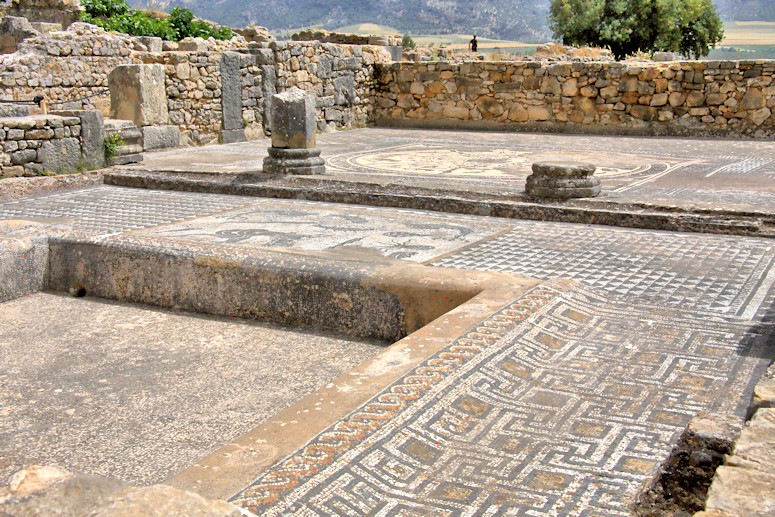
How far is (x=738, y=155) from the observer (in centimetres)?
945

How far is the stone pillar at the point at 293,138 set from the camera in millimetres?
7625

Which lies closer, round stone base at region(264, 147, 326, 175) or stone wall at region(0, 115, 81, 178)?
stone wall at region(0, 115, 81, 178)

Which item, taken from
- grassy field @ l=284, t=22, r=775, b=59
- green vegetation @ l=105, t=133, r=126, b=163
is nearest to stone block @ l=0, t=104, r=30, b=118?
green vegetation @ l=105, t=133, r=126, b=163

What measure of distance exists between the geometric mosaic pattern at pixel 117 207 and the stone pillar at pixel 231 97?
12.2 ft

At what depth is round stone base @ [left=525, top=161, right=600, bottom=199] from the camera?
6199mm

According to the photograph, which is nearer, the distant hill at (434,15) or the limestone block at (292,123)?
the limestone block at (292,123)

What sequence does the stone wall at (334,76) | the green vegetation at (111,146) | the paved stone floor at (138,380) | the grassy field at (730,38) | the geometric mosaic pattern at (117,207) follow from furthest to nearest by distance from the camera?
the grassy field at (730,38) < the stone wall at (334,76) < the green vegetation at (111,146) < the geometric mosaic pattern at (117,207) < the paved stone floor at (138,380)

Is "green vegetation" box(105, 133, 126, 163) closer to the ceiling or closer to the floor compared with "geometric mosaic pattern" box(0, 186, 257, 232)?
closer to the ceiling

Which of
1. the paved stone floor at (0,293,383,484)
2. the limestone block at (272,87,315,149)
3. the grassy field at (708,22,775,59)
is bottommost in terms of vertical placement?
the paved stone floor at (0,293,383,484)

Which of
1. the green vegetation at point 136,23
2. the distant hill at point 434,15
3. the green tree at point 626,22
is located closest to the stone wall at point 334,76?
the green vegetation at point 136,23

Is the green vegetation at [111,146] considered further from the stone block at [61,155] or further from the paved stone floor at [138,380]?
the paved stone floor at [138,380]

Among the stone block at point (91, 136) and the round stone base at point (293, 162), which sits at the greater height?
the stone block at point (91, 136)

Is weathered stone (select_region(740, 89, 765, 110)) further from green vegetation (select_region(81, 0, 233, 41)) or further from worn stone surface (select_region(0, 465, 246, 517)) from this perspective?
green vegetation (select_region(81, 0, 233, 41))

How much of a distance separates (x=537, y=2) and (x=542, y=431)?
126 meters
